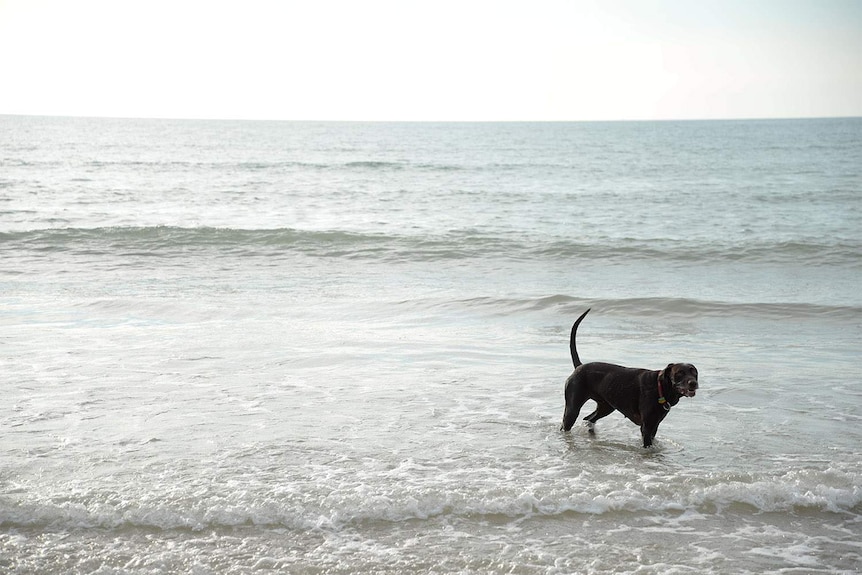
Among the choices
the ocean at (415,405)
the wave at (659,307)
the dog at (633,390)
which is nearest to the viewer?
the ocean at (415,405)

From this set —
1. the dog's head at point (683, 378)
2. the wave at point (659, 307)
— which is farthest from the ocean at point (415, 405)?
the dog's head at point (683, 378)

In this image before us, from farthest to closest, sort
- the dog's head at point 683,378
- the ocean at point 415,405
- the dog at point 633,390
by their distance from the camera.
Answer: the dog at point 633,390 → the dog's head at point 683,378 → the ocean at point 415,405

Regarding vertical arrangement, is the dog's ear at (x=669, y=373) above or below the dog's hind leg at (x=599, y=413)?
above

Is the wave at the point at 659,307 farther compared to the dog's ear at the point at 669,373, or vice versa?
the wave at the point at 659,307

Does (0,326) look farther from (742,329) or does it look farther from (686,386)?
(742,329)

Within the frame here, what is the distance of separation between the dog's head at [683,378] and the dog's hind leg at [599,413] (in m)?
0.71

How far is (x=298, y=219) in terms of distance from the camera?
79.9ft

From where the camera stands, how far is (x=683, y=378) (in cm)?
526

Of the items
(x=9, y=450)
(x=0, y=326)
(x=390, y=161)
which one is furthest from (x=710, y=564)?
(x=390, y=161)

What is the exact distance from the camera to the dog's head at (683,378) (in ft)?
17.0

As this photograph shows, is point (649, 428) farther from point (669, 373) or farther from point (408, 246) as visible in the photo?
point (408, 246)

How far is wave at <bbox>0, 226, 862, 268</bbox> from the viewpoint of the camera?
17578 millimetres

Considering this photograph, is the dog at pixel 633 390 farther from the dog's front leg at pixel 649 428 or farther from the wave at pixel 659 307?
the wave at pixel 659 307

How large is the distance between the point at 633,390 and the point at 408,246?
13559 mm
